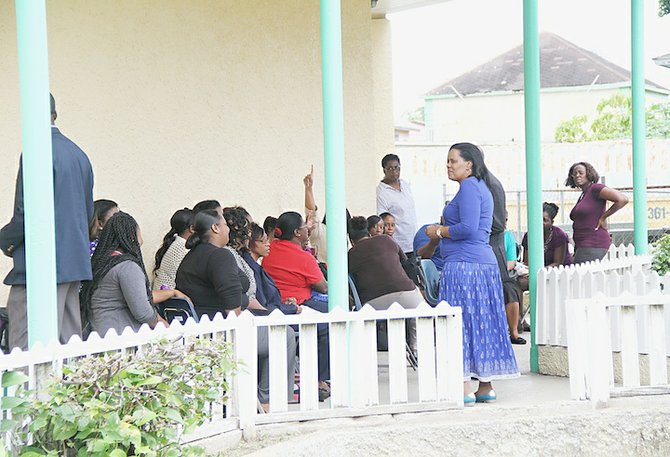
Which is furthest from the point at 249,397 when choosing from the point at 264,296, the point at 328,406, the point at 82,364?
the point at 264,296

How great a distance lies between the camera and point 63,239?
537cm

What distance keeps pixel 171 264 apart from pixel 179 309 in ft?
3.40

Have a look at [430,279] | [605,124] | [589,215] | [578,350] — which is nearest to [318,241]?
[430,279]

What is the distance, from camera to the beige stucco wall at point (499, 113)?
58719 millimetres

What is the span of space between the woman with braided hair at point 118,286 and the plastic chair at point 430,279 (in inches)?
123

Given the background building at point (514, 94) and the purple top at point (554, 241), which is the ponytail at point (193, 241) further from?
the background building at point (514, 94)

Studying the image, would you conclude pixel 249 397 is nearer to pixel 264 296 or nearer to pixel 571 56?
pixel 264 296

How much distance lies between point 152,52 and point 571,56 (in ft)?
196

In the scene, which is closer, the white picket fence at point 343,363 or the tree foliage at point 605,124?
the white picket fence at point 343,363

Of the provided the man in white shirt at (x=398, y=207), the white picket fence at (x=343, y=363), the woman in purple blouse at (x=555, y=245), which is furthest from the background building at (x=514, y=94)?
the white picket fence at (x=343, y=363)

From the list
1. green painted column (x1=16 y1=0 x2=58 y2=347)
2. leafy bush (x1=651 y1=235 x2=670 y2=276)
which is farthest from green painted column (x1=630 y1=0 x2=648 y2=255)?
green painted column (x1=16 y1=0 x2=58 y2=347)

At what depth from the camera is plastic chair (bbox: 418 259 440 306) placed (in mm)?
8523

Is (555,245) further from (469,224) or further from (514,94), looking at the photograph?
(514,94)

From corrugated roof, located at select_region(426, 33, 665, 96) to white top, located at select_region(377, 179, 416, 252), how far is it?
51685 mm
